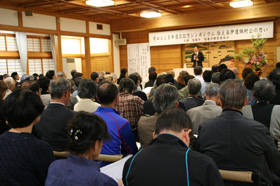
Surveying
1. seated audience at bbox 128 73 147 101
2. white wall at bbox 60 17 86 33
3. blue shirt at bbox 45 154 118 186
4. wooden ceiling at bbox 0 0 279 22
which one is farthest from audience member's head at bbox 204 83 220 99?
white wall at bbox 60 17 86 33

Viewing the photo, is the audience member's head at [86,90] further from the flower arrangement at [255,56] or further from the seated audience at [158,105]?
the flower arrangement at [255,56]

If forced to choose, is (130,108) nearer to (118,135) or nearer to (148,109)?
(148,109)

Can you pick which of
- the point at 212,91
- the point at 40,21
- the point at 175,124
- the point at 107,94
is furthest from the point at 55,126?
the point at 40,21

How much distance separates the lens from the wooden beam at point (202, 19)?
977 cm

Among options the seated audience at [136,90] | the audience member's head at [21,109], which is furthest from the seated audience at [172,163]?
the seated audience at [136,90]

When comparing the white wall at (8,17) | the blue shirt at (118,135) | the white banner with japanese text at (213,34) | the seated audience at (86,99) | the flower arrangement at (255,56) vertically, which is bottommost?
the blue shirt at (118,135)

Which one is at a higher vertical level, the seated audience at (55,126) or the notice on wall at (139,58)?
the notice on wall at (139,58)

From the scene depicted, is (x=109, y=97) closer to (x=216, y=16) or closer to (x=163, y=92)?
(x=163, y=92)

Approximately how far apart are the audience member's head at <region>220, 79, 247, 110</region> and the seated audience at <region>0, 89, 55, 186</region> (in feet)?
4.65

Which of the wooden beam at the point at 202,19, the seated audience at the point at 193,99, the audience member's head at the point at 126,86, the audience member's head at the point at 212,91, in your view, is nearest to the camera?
the audience member's head at the point at 212,91

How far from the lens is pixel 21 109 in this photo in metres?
1.76

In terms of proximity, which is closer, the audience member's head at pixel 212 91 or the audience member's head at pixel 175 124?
the audience member's head at pixel 175 124

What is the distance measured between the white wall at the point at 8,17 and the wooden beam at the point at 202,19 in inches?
189

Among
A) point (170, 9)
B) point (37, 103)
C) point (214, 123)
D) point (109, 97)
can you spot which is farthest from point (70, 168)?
point (170, 9)
